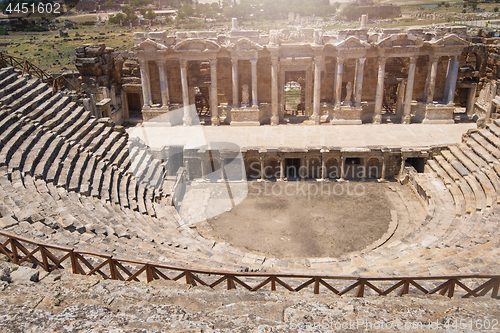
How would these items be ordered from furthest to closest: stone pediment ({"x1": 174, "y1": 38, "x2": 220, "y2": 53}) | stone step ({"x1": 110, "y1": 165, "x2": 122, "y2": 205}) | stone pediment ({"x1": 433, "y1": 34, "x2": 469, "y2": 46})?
stone pediment ({"x1": 174, "y1": 38, "x2": 220, "y2": 53})
stone pediment ({"x1": 433, "y1": 34, "x2": 469, "y2": 46})
stone step ({"x1": 110, "y1": 165, "x2": 122, "y2": 205})

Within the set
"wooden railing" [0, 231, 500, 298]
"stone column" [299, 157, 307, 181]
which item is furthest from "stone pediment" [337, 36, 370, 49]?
"wooden railing" [0, 231, 500, 298]

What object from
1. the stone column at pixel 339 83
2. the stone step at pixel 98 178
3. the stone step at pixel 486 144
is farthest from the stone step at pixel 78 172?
the stone step at pixel 486 144

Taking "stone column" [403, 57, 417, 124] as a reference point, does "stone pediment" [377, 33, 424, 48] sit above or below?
above

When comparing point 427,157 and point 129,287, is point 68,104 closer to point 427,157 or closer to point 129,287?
point 129,287

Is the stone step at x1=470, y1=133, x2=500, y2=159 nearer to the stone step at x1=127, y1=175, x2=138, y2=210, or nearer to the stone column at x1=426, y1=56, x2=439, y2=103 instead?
the stone column at x1=426, y1=56, x2=439, y2=103

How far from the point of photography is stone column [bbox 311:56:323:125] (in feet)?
83.9

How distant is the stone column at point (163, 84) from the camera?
26.4m

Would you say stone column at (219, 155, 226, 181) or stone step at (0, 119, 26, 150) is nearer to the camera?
stone step at (0, 119, 26, 150)

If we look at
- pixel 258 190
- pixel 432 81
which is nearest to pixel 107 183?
pixel 258 190

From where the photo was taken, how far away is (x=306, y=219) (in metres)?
18.8

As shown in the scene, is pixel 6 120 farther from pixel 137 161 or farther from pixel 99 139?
pixel 137 161

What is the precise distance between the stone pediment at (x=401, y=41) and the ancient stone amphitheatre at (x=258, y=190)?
0.12m

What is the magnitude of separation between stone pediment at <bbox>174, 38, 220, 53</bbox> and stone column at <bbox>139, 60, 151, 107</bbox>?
243 cm

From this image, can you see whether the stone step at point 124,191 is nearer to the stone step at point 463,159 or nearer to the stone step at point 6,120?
the stone step at point 6,120
